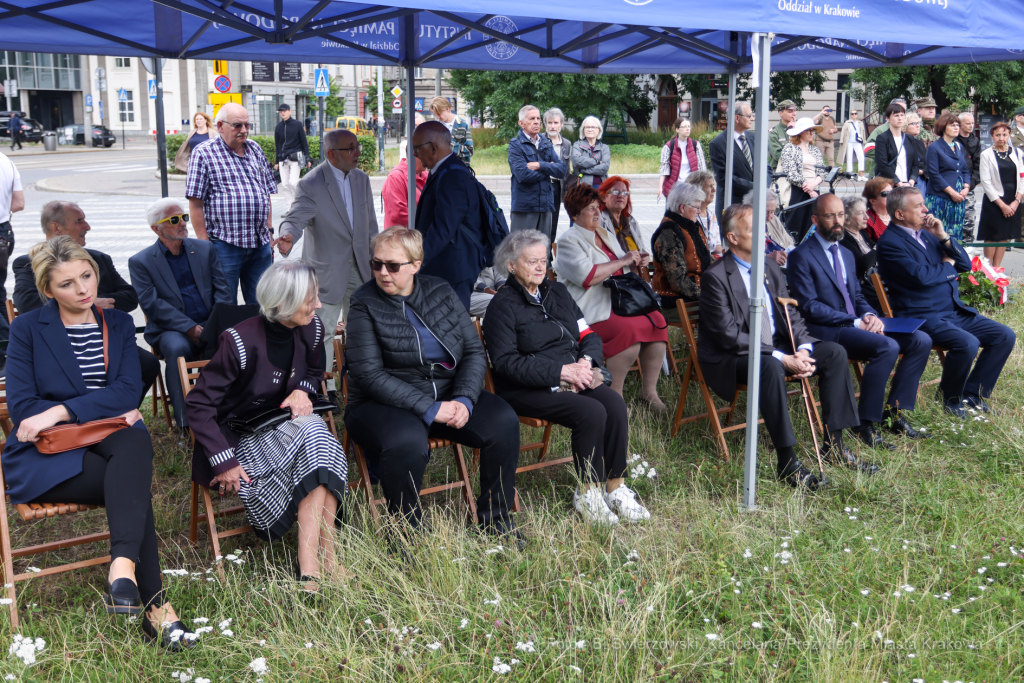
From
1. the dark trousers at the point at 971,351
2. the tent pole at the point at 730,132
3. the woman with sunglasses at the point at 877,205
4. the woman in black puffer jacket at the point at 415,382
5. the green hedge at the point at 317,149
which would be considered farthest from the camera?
the green hedge at the point at 317,149

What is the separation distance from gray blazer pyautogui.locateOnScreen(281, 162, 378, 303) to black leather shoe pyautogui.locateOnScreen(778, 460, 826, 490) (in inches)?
119

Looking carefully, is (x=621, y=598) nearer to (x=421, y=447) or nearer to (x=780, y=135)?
(x=421, y=447)

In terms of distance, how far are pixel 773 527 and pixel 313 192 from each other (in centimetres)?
358

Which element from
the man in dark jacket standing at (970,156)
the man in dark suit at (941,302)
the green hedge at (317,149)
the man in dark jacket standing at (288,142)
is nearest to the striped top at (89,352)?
the man in dark suit at (941,302)

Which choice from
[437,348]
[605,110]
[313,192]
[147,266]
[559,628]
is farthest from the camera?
[605,110]

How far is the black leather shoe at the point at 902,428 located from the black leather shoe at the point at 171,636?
3888 millimetres

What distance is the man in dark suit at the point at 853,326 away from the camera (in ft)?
17.3

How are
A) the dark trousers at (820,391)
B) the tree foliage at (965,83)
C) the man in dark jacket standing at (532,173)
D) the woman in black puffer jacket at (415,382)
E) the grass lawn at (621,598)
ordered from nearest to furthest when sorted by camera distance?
the grass lawn at (621,598)
the woman in black puffer jacket at (415,382)
the dark trousers at (820,391)
the man in dark jacket standing at (532,173)
the tree foliage at (965,83)

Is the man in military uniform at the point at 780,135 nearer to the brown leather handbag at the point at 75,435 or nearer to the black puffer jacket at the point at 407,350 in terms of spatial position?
the black puffer jacket at the point at 407,350

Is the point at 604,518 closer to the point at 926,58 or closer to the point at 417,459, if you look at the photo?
the point at 417,459

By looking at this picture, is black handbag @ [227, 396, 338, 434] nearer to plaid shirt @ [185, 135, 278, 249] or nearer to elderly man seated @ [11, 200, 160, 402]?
elderly man seated @ [11, 200, 160, 402]

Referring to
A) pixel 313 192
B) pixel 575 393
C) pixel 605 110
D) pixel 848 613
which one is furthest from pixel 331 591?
pixel 605 110

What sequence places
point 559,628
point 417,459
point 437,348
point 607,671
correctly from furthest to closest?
point 437,348
point 417,459
point 559,628
point 607,671

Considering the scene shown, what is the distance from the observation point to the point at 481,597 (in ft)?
11.2
